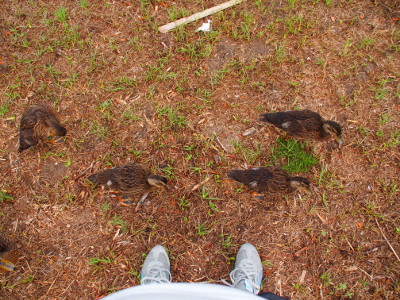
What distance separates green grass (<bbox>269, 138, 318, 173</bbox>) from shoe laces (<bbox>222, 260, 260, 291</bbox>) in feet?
4.61

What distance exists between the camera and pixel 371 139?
3887mm

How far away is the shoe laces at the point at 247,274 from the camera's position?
10.4ft

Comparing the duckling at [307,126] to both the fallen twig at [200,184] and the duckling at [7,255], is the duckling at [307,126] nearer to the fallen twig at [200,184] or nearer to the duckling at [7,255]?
the fallen twig at [200,184]

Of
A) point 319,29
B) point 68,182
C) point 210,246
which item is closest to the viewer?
point 210,246

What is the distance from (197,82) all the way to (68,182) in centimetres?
248

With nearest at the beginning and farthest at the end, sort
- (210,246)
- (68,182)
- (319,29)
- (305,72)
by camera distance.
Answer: (210,246) → (68,182) → (305,72) → (319,29)

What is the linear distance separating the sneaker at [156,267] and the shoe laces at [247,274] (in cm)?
82

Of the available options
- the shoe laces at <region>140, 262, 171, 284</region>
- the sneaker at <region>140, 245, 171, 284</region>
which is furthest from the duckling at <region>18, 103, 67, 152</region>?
the shoe laces at <region>140, 262, 171, 284</region>

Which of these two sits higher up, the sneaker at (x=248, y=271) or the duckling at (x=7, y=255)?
the duckling at (x=7, y=255)

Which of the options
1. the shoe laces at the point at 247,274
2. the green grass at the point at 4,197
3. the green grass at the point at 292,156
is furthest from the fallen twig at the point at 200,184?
the green grass at the point at 4,197

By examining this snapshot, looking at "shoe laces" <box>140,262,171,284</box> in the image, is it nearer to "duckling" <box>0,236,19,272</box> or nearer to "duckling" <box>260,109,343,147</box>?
"duckling" <box>0,236,19,272</box>

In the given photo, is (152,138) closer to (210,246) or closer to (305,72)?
(210,246)

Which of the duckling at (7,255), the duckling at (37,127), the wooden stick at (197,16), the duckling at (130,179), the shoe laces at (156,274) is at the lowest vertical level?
the shoe laces at (156,274)

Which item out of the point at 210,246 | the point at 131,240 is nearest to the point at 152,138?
the point at 131,240
